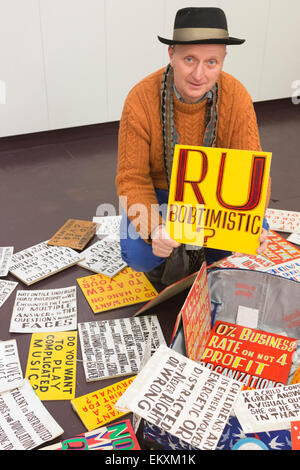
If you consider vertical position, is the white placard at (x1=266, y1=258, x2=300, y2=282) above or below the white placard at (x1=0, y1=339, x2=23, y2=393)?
above

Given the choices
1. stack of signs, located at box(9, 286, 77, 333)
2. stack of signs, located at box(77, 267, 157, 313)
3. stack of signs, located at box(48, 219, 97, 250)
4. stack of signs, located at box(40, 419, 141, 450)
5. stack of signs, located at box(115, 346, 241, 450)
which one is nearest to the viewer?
stack of signs, located at box(115, 346, 241, 450)

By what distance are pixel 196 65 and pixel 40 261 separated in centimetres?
94

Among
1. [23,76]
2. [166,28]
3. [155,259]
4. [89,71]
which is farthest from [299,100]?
[155,259]

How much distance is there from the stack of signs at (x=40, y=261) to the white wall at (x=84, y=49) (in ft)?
4.03

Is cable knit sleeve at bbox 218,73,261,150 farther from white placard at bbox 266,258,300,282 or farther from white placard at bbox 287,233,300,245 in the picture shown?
white placard at bbox 287,233,300,245

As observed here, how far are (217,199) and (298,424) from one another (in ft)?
1.63

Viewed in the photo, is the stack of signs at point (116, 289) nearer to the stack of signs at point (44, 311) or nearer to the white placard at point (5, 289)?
the stack of signs at point (44, 311)

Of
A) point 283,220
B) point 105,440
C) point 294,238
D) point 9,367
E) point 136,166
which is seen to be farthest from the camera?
point 283,220

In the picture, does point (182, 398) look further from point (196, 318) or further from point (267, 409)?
point (196, 318)

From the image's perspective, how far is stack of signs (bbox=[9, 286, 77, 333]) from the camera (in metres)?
1.34

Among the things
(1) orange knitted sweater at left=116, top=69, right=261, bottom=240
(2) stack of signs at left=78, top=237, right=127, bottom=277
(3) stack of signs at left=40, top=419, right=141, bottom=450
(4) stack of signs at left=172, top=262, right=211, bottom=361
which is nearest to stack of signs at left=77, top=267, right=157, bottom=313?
(2) stack of signs at left=78, top=237, right=127, bottom=277

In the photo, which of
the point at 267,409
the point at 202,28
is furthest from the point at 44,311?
the point at 202,28

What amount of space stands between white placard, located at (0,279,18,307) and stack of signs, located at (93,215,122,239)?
45cm

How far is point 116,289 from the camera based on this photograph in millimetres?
1518
